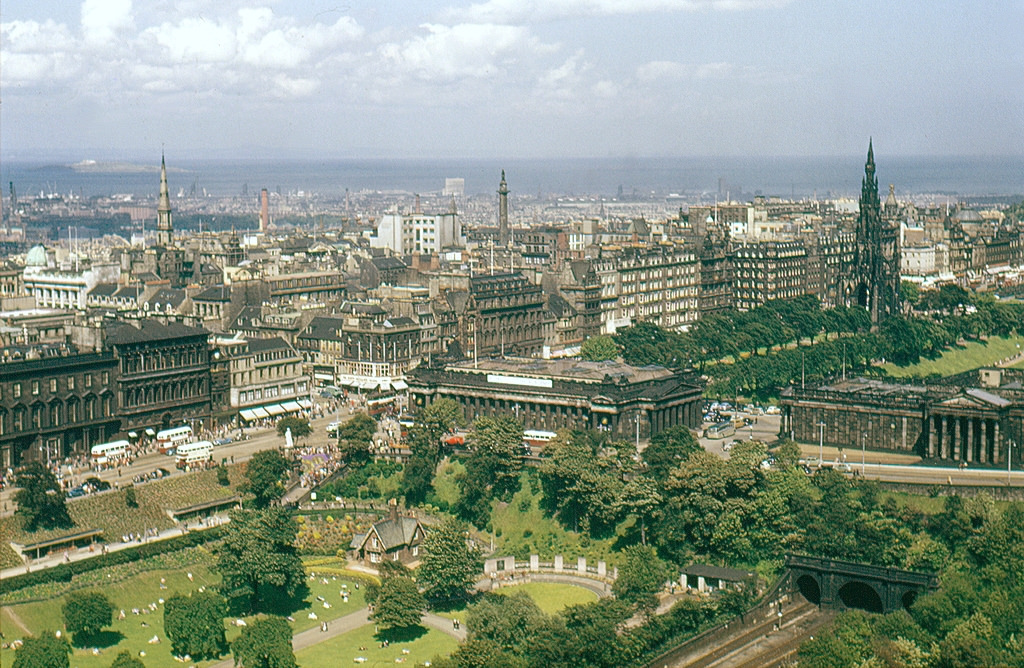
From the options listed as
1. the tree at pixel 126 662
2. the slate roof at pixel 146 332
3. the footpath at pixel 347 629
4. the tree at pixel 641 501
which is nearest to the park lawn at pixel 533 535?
the tree at pixel 641 501

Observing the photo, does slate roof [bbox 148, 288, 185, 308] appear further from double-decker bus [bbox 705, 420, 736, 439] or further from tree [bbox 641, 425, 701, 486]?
tree [bbox 641, 425, 701, 486]

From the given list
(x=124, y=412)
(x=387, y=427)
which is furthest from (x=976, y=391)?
(x=124, y=412)

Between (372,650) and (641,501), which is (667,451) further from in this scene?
(372,650)

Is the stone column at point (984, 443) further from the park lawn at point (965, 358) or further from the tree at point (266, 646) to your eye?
the tree at point (266, 646)

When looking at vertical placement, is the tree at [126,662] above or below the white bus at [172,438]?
below

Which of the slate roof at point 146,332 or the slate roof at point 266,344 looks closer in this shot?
the slate roof at point 146,332

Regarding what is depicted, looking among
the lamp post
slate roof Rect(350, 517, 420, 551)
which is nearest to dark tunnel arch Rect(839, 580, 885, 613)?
the lamp post
